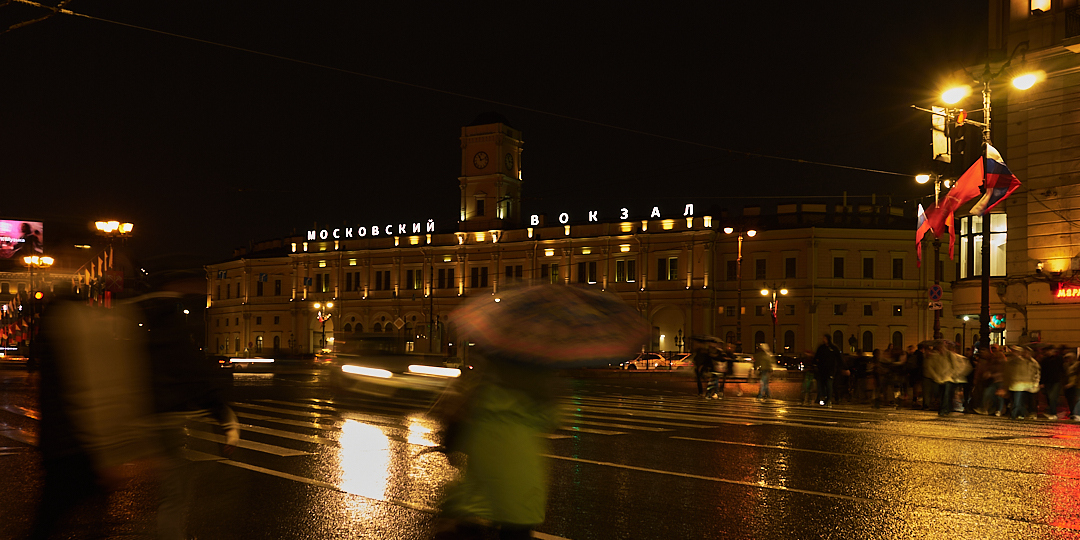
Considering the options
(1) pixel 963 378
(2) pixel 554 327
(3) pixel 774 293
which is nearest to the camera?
(2) pixel 554 327

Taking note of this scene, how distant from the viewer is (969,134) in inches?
1309

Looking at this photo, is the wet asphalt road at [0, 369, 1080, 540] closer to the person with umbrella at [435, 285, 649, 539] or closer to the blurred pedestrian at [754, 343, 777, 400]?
the person with umbrella at [435, 285, 649, 539]

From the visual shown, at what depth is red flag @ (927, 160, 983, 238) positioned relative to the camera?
22234 millimetres

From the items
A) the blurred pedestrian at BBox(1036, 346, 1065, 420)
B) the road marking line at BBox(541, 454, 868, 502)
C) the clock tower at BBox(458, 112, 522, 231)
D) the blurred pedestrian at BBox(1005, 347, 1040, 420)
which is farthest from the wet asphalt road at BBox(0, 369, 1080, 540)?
the clock tower at BBox(458, 112, 522, 231)

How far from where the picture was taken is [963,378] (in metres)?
19.5

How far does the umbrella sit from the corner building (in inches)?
1976

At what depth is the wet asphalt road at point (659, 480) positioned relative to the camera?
713cm

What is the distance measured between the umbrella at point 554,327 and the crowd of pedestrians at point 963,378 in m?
17.1

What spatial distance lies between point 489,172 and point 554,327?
76.3 m

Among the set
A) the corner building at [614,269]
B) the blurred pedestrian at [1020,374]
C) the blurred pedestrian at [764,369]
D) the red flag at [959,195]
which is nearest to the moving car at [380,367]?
the blurred pedestrian at [764,369]

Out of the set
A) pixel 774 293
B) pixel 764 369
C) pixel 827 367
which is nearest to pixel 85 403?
pixel 827 367

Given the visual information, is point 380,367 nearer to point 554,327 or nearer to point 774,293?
point 554,327

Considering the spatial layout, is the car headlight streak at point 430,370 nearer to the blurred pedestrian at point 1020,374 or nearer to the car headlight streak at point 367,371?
the car headlight streak at point 367,371

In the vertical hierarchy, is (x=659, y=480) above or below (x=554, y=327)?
below
